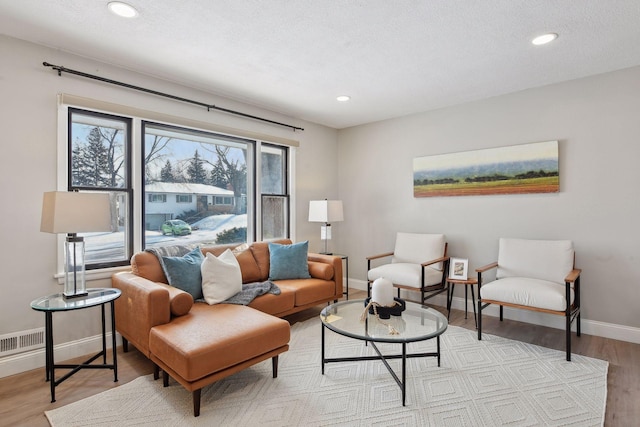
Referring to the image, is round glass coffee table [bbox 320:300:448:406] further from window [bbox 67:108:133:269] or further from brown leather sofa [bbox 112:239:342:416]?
window [bbox 67:108:133:269]

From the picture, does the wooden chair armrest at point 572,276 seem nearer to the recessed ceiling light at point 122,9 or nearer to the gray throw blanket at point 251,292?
the gray throw blanket at point 251,292

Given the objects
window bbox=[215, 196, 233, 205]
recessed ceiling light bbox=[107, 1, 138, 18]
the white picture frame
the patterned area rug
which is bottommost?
the patterned area rug

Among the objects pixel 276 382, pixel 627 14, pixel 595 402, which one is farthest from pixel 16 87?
pixel 595 402

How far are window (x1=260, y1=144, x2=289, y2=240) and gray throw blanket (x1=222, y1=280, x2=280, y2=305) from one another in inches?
43.8

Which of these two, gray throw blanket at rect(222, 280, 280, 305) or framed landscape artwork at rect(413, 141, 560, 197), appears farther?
framed landscape artwork at rect(413, 141, 560, 197)

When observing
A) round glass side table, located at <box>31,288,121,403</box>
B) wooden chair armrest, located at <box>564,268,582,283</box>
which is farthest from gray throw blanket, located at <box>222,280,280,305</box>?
wooden chair armrest, located at <box>564,268,582,283</box>

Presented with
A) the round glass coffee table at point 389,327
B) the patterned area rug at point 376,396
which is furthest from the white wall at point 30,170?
the round glass coffee table at point 389,327

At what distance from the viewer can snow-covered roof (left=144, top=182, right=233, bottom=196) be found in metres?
3.39

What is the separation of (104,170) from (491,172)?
3940 mm

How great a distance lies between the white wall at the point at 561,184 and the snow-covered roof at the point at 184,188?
2222 mm

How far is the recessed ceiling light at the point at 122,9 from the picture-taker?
2092 mm

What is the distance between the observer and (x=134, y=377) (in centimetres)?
245

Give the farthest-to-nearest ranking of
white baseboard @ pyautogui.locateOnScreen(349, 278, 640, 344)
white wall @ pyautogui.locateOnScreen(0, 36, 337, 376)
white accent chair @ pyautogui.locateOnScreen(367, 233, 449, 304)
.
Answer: white accent chair @ pyautogui.locateOnScreen(367, 233, 449, 304)
white baseboard @ pyautogui.locateOnScreen(349, 278, 640, 344)
white wall @ pyautogui.locateOnScreen(0, 36, 337, 376)

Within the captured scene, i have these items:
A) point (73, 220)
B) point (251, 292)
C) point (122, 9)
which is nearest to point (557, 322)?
point (251, 292)
